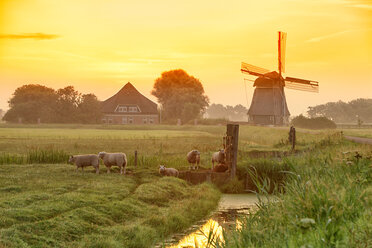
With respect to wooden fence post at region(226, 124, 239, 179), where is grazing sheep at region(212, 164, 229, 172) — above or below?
below

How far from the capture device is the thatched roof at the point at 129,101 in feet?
382

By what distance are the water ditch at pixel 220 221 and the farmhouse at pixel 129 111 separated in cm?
9247

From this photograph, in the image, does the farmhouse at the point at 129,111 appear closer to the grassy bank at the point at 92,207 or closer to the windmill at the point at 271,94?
the windmill at the point at 271,94

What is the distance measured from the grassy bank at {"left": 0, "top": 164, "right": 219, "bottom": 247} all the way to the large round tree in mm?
92389

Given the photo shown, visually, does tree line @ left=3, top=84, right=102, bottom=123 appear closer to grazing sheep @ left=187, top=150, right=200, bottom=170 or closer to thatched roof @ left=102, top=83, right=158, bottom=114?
thatched roof @ left=102, top=83, right=158, bottom=114

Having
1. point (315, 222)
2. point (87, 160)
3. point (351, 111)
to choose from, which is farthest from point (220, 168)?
point (351, 111)

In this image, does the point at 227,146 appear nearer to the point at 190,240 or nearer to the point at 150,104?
the point at 190,240

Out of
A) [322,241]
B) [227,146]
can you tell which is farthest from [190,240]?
[227,146]

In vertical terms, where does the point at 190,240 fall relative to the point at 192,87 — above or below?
below

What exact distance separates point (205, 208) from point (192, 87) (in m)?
109

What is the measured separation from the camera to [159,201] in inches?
798

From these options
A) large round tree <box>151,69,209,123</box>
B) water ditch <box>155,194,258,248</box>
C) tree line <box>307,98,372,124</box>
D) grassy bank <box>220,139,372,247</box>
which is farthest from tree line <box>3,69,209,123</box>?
grassy bank <box>220,139,372,247</box>

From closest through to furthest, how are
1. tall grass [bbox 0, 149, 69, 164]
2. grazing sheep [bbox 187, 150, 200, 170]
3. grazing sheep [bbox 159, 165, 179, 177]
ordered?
grazing sheep [bbox 159, 165, 179, 177]
grazing sheep [bbox 187, 150, 200, 170]
tall grass [bbox 0, 149, 69, 164]

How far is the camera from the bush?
9519cm
